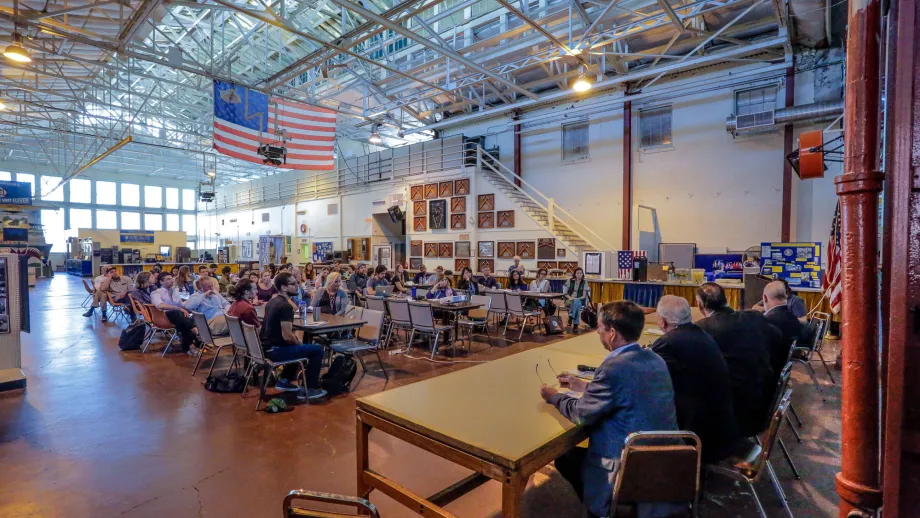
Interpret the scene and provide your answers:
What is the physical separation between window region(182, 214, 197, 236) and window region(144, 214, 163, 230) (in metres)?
1.43

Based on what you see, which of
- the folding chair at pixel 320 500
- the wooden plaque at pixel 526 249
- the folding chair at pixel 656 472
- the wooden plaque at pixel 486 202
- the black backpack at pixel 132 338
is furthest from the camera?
the wooden plaque at pixel 486 202

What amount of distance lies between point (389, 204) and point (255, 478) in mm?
15248

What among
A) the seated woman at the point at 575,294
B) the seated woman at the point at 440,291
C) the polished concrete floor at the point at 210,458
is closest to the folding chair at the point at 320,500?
the polished concrete floor at the point at 210,458

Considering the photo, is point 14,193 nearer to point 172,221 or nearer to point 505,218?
point 172,221

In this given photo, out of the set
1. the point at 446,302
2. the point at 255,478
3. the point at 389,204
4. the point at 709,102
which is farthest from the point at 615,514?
the point at 389,204

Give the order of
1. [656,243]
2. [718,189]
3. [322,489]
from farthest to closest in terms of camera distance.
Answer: [656,243] < [718,189] < [322,489]

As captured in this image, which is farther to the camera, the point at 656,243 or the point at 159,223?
the point at 159,223

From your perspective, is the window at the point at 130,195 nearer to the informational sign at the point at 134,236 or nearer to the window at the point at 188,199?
the window at the point at 188,199

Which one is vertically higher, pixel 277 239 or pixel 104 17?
pixel 104 17

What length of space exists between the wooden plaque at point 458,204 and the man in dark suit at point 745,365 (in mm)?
12563

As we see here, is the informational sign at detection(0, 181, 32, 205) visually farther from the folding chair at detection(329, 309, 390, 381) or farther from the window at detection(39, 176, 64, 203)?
the folding chair at detection(329, 309, 390, 381)

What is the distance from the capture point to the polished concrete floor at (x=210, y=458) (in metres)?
2.77

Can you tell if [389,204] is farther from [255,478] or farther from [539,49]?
[255,478]

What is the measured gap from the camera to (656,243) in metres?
12.9
